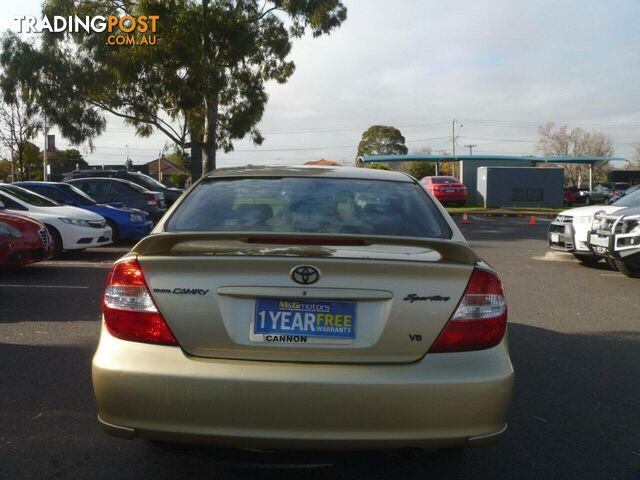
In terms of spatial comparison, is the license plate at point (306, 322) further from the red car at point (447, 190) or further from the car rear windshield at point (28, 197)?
the red car at point (447, 190)

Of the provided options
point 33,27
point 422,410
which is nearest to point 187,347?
point 422,410

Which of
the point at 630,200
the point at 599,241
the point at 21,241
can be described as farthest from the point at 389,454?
the point at 630,200

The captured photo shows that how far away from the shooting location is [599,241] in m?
10.7

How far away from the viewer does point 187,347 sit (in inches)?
118

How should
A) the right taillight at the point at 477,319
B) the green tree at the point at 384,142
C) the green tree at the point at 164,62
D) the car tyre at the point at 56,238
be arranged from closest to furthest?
the right taillight at the point at 477,319 → the car tyre at the point at 56,238 → the green tree at the point at 164,62 → the green tree at the point at 384,142

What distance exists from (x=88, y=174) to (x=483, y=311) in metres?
20.8

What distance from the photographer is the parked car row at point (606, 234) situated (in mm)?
9906

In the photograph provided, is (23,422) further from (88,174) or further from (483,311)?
(88,174)

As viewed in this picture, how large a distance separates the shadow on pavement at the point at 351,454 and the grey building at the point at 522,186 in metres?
33.1

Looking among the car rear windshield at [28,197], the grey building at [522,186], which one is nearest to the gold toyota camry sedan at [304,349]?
the car rear windshield at [28,197]

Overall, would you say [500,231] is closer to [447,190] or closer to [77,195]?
[77,195]

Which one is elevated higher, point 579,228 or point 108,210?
point 108,210

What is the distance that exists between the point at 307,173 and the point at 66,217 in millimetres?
9160

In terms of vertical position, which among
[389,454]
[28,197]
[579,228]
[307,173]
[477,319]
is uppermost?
[307,173]
